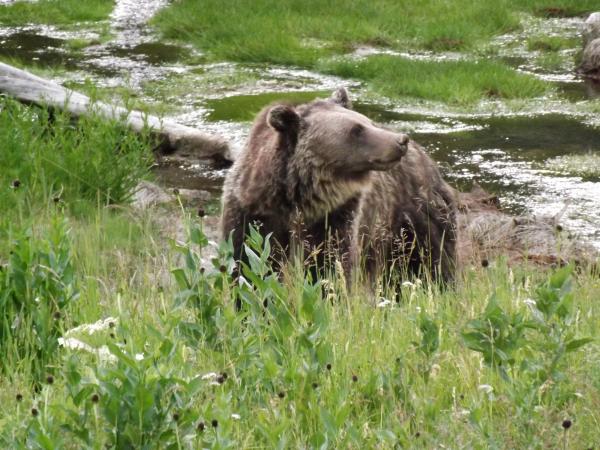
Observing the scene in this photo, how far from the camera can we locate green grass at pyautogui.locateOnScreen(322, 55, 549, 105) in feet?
41.4

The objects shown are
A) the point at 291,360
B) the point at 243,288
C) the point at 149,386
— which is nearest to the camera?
the point at 149,386

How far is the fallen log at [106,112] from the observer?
8.75 metres

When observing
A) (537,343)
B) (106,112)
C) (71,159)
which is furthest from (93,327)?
(106,112)

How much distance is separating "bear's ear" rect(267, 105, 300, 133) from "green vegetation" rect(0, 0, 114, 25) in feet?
39.8

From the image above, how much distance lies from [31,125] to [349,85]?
6.30 metres

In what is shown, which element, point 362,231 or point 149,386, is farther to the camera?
point 362,231

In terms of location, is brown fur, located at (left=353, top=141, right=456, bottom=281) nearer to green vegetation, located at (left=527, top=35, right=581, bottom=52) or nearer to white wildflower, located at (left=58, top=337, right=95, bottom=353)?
white wildflower, located at (left=58, top=337, right=95, bottom=353)

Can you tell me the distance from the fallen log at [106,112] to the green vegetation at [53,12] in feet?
25.8

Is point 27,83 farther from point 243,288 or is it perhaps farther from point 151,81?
point 243,288

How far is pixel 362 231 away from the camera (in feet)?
21.0

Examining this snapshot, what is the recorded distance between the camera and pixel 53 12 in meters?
17.6

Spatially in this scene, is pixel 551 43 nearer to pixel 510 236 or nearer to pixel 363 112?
pixel 363 112

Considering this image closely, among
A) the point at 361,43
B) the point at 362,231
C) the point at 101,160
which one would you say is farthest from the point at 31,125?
the point at 361,43

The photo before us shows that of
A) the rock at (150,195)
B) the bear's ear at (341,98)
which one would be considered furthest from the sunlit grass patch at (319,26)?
the bear's ear at (341,98)
